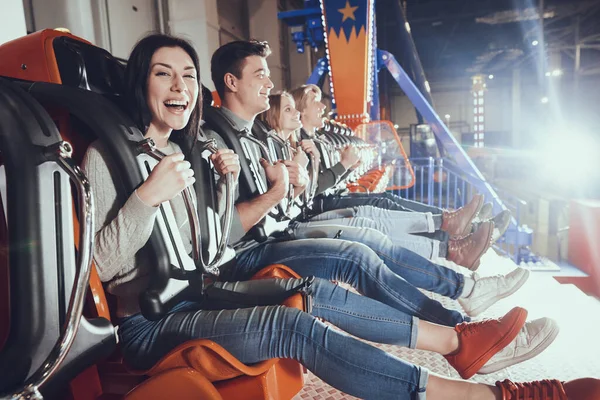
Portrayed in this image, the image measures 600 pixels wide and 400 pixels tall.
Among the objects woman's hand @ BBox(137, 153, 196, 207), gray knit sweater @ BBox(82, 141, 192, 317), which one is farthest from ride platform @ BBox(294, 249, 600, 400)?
woman's hand @ BBox(137, 153, 196, 207)

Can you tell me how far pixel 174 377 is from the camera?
838 mm

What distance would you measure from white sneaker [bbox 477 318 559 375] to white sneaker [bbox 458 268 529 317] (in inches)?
13.4

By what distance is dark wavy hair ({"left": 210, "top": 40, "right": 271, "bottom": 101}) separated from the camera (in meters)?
1.65

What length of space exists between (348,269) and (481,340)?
44 centimetres

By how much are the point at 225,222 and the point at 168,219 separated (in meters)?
0.14

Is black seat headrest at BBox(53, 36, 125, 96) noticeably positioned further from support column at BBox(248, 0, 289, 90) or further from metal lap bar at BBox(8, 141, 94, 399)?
support column at BBox(248, 0, 289, 90)

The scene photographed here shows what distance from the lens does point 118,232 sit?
873mm

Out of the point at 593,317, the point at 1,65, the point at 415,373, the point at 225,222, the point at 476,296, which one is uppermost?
the point at 1,65

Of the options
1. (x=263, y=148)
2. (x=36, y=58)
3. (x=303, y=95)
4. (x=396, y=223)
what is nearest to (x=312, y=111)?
(x=303, y=95)

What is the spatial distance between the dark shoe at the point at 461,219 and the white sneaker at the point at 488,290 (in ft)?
1.78

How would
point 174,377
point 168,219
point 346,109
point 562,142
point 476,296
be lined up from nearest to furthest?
point 174,377 < point 168,219 < point 476,296 < point 346,109 < point 562,142

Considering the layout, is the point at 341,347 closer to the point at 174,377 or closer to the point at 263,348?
the point at 263,348

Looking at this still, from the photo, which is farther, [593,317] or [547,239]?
[547,239]

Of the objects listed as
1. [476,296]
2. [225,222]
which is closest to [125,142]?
[225,222]
